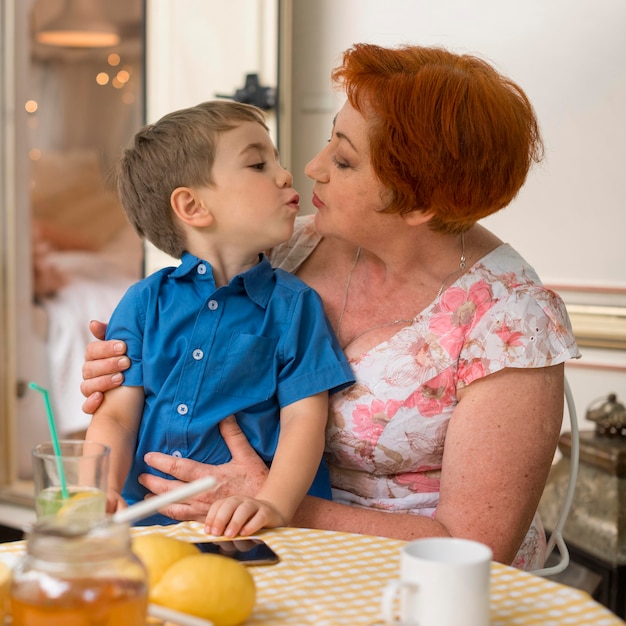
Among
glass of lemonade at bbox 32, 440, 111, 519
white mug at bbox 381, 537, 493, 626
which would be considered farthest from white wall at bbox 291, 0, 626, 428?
white mug at bbox 381, 537, 493, 626

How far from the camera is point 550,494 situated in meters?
2.83

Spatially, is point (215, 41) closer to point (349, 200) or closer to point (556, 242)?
point (556, 242)

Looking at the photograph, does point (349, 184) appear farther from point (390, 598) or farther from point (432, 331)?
point (390, 598)

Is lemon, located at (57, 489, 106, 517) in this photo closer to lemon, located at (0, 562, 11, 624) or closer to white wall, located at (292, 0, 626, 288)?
lemon, located at (0, 562, 11, 624)

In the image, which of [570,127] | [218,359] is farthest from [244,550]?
[570,127]

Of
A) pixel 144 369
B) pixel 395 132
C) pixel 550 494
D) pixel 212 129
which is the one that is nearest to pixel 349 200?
pixel 395 132

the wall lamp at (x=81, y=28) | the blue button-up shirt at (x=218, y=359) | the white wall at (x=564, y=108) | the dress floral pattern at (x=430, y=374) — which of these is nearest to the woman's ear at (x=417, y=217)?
the dress floral pattern at (x=430, y=374)

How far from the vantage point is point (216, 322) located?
5.56 ft

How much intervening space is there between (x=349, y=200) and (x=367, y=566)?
76cm

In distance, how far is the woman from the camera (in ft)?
5.16

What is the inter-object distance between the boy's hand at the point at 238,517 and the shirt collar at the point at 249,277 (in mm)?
496

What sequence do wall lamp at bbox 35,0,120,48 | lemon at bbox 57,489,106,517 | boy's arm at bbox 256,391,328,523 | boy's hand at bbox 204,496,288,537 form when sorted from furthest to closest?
wall lamp at bbox 35,0,120,48 < boy's arm at bbox 256,391,328,523 < boy's hand at bbox 204,496,288,537 < lemon at bbox 57,489,106,517

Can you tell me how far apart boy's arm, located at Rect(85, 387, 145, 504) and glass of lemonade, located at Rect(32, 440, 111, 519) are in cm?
56

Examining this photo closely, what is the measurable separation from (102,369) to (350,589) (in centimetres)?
78
